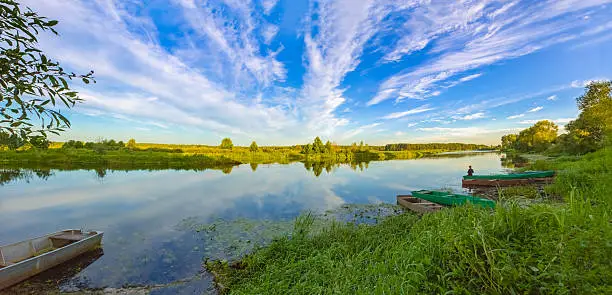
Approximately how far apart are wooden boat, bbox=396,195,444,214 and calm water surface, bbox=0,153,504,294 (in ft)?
6.35

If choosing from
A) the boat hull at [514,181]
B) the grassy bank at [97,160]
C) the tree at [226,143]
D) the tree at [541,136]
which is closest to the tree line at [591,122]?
the boat hull at [514,181]

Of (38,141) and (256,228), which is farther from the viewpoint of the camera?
(256,228)

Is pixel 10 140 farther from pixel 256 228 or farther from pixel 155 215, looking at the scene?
pixel 155 215

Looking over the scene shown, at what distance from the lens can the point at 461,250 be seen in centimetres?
307

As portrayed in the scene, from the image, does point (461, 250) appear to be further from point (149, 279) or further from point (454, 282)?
point (149, 279)

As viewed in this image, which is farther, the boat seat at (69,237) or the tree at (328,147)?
the tree at (328,147)

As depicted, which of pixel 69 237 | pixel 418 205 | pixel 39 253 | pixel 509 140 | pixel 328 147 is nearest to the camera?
pixel 39 253

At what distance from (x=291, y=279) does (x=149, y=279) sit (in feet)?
15.4

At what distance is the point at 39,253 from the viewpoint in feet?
25.5

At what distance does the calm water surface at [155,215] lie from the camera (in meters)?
7.52

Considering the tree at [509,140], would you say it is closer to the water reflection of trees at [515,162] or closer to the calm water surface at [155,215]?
the water reflection of trees at [515,162]

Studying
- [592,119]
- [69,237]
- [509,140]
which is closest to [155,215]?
[69,237]

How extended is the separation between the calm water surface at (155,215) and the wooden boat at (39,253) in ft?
2.42

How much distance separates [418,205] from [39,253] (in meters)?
14.6
